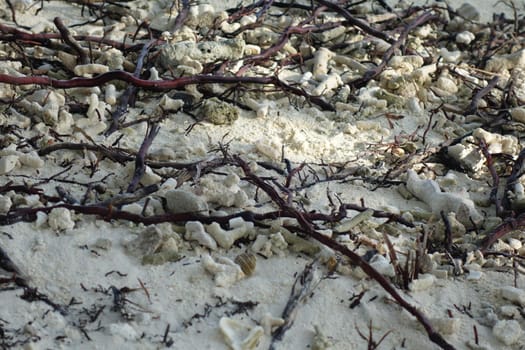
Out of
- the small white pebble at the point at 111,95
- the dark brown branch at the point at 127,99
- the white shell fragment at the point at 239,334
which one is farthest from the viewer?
the small white pebble at the point at 111,95

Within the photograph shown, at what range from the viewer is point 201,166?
6.83 ft

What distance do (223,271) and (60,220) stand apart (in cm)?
43

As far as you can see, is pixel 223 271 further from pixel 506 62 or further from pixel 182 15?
pixel 506 62

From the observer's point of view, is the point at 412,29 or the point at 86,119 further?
the point at 412,29

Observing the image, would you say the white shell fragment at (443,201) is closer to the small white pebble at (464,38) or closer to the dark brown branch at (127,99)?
the dark brown branch at (127,99)

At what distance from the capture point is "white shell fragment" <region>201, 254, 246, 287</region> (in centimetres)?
170

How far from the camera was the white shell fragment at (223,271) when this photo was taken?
1704 mm

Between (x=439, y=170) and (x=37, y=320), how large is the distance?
1428mm

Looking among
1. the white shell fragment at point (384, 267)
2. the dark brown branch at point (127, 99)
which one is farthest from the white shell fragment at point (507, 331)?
the dark brown branch at point (127, 99)

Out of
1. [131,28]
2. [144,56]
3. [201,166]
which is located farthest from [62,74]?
[201,166]

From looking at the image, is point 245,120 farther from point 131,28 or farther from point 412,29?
point 412,29

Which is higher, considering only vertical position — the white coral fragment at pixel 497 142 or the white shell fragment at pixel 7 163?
the white coral fragment at pixel 497 142

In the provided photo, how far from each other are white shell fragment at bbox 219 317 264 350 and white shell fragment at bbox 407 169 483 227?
2.64 feet

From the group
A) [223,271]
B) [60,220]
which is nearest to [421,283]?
[223,271]
